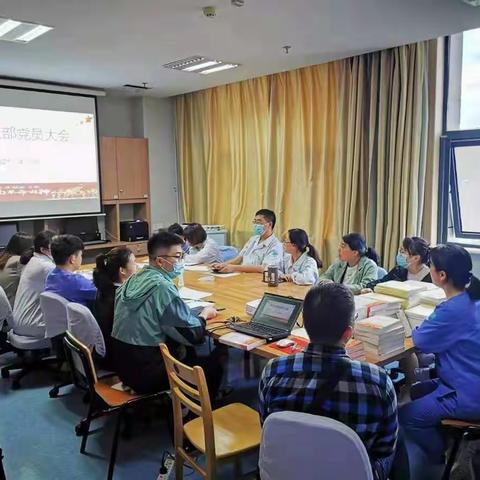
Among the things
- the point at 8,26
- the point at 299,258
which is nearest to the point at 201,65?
the point at 8,26

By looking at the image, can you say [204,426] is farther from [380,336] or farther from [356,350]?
[380,336]

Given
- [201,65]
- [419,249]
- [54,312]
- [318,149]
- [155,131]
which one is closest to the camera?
[54,312]

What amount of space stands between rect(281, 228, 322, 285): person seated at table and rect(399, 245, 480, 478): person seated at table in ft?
4.96

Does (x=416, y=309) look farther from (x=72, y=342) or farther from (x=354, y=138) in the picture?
(x=354, y=138)

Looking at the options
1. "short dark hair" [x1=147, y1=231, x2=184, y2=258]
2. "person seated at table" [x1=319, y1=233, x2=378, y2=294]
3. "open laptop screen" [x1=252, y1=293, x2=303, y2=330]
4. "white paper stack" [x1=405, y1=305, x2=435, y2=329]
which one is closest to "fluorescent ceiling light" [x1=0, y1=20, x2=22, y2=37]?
"short dark hair" [x1=147, y1=231, x2=184, y2=258]

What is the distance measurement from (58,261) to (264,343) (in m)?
1.74

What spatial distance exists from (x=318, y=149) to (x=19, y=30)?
3116mm

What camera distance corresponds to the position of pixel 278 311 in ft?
8.52

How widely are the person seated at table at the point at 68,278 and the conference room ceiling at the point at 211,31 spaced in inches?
63.1

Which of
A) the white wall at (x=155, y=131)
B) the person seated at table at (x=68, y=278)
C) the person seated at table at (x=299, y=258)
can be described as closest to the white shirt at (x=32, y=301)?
the person seated at table at (x=68, y=278)

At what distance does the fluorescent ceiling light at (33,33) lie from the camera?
12.0 ft

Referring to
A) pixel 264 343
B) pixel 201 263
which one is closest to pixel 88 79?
pixel 201 263

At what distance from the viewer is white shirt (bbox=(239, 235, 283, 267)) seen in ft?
14.4

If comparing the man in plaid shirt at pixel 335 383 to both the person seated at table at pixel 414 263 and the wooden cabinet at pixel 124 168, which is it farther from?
the wooden cabinet at pixel 124 168
